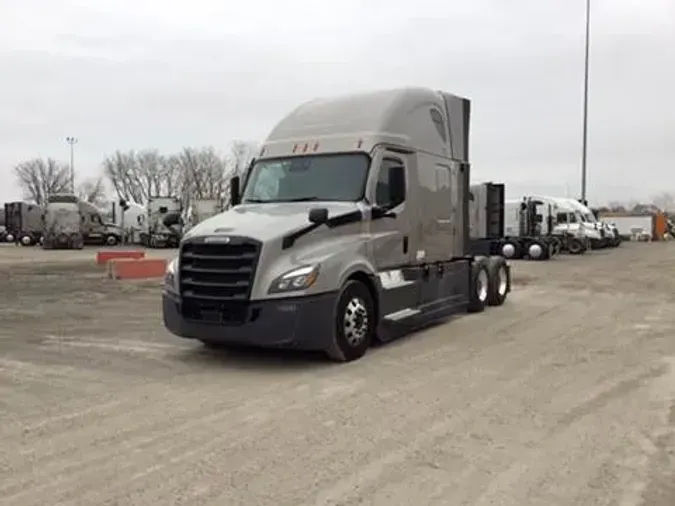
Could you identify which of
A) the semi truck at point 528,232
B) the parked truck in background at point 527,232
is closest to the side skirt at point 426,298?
the semi truck at point 528,232

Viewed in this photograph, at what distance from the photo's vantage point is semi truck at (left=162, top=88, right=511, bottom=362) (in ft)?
25.7

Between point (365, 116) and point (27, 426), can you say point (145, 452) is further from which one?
point (365, 116)

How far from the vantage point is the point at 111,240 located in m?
49.1

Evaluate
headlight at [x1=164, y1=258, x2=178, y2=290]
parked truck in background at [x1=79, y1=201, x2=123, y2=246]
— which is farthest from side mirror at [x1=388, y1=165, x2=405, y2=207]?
parked truck in background at [x1=79, y1=201, x2=123, y2=246]

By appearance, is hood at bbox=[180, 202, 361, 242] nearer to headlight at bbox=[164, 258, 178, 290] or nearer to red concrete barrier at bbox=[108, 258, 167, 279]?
headlight at bbox=[164, 258, 178, 290]

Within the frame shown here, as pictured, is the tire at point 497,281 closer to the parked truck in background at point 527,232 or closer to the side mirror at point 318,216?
the side mirror at point 318,216

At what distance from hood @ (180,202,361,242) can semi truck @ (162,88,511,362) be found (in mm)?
23

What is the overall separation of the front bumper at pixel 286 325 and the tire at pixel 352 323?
18 cm

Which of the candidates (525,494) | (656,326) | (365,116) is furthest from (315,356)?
(656,326)

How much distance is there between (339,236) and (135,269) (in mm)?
13323

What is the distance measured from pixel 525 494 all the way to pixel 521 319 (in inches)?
307

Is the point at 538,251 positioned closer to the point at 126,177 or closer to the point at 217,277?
the point at 217,277

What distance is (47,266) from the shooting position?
26.5 meters

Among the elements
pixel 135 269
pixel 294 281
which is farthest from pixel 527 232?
pixel 294 281
